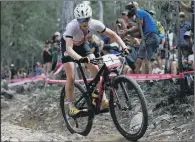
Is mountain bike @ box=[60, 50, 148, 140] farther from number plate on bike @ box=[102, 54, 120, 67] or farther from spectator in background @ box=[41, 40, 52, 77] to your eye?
spectator in background @ box=[41, 40, 52, 77]

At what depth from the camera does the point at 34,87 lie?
1480 centimetres

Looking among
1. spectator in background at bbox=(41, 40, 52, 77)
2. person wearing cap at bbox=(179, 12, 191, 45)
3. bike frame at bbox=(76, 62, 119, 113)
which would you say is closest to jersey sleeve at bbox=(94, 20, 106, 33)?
bike frame at bbox=(76, 62, 119, 113)

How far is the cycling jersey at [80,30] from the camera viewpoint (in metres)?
5.70

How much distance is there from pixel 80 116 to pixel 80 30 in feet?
4.57

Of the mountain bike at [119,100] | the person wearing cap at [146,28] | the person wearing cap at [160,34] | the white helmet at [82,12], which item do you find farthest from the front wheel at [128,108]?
the person wearing cap at [160,34]

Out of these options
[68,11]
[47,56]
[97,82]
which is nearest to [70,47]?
[97,82]

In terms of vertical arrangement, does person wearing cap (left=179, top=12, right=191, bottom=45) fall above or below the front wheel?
above

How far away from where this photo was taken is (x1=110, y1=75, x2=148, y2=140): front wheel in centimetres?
525

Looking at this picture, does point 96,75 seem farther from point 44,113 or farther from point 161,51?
point 44,113

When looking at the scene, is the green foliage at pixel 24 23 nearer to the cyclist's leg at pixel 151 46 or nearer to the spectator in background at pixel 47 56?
the spectator in background at pixel 47 56

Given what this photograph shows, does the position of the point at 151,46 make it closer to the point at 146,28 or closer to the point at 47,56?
the point at 146,28

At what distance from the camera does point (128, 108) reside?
5477 millimetres

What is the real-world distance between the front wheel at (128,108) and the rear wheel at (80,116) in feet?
1.88

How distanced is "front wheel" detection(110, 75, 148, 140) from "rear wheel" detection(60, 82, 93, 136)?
22.5 inches
